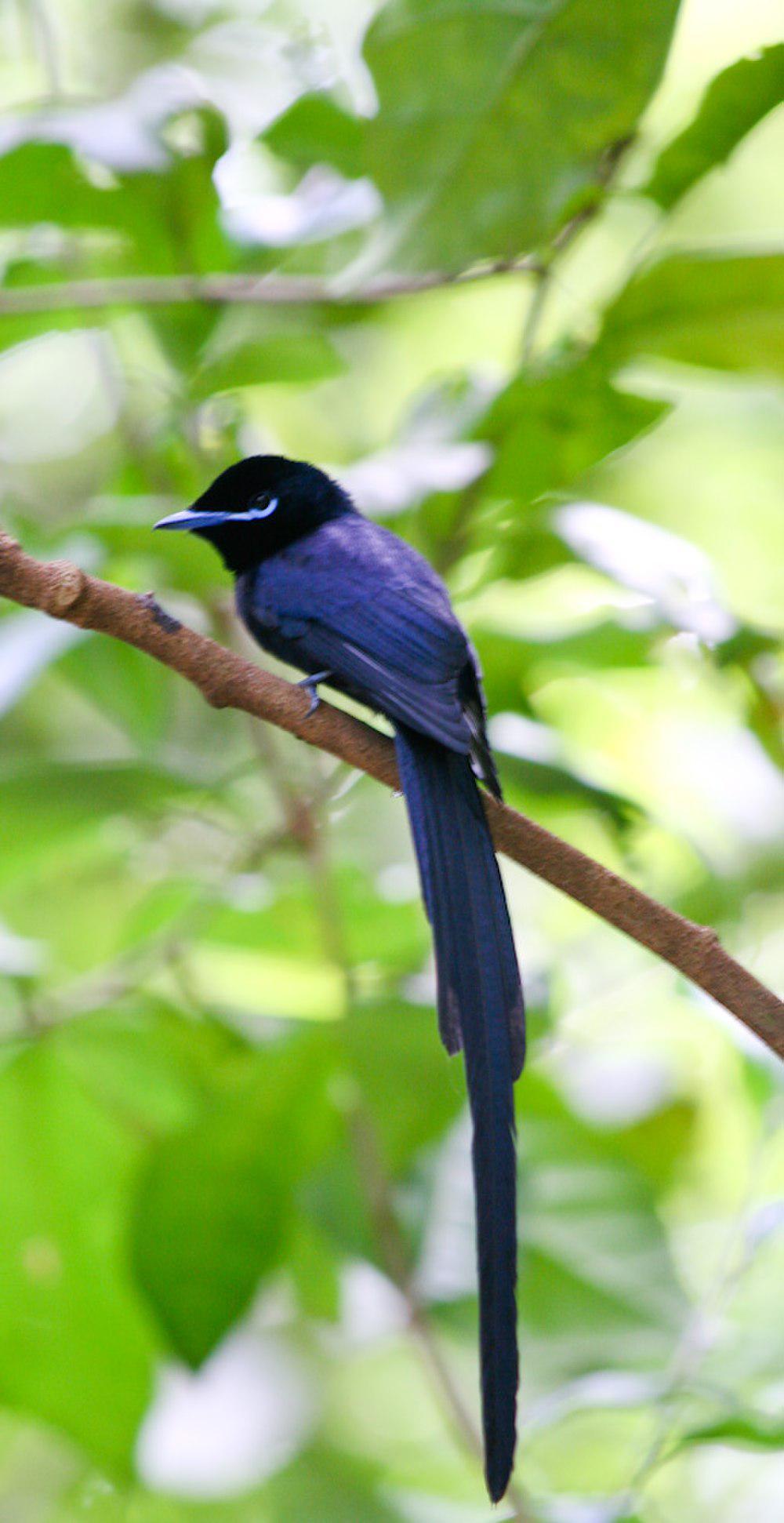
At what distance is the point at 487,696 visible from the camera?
1.67m

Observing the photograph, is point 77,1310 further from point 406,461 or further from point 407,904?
point 406,461

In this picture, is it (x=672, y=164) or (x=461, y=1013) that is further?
(x=672, y=164)

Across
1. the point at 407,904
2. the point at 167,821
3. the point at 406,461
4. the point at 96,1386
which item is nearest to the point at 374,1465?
the point at 96,1386

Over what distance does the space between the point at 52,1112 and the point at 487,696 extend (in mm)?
695

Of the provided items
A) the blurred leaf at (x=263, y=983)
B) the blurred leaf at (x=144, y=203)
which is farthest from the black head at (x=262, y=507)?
the blurred leaf at (x=263, y=983)

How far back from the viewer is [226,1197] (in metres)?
1.64

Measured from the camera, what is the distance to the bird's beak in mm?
1576

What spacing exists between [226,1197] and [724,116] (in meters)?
1.29

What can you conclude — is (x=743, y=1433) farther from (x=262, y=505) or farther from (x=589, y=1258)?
(x=262, y=505)

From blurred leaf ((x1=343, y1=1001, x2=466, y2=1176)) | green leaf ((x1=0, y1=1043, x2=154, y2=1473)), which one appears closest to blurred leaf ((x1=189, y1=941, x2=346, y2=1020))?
blurred leaf ((x1=343, y1=1001, x2=466, y2=1176))

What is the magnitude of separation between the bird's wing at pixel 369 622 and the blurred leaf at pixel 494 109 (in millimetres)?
325

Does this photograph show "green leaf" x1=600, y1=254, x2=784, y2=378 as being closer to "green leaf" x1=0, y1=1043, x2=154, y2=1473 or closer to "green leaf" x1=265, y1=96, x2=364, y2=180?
"green leaf" x1=265, y1=96, x2=364, y2=180

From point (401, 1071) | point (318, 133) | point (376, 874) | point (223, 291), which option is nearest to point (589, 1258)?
point (401, 1071)

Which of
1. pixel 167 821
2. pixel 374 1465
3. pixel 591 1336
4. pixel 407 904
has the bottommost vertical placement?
pixel 374 1465
